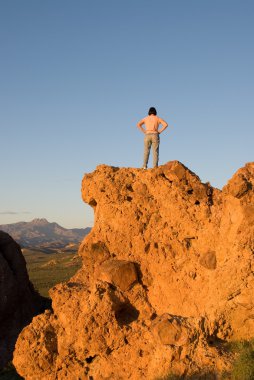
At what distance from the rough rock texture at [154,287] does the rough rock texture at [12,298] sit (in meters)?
4.73

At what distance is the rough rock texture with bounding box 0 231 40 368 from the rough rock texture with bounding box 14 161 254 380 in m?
4.73

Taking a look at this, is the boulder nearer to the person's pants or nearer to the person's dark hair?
the person's pants

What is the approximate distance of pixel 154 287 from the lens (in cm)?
796

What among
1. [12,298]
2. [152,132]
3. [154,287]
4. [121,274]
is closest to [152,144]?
[152,132]

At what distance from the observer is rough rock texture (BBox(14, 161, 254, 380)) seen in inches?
260

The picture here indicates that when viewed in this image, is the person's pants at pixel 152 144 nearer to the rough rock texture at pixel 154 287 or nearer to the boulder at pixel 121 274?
the rough rock texture at pixel 154 287

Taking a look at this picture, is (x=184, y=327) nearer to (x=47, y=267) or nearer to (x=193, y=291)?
(x=193, y=291)

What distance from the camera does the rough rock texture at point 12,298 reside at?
12.4 metres

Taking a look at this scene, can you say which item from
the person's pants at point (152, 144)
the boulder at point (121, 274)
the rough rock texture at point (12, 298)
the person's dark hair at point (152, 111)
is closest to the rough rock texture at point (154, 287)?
the boulder at point (121, 274)

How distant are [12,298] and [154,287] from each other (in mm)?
6518

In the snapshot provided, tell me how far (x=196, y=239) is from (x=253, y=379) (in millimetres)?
2529

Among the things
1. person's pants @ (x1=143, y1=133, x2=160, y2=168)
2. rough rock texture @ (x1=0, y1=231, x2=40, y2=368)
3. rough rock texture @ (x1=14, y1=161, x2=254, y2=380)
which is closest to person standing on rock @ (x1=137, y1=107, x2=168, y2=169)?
person's pants @ (x1=143, y1=133, x2=160, y2=168)

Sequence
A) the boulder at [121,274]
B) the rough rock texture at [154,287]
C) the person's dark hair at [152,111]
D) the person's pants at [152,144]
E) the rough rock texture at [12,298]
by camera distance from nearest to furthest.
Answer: the rough rock texture at [154,287] → the boulder at [121,274] → the person's pants at [152,144] → the person's dark hair at [152,111] → the rough rock texture at [12,298]

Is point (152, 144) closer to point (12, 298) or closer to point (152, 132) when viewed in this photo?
point (152, 132)
